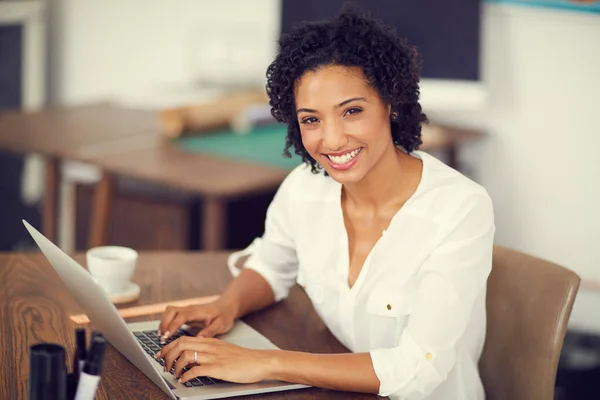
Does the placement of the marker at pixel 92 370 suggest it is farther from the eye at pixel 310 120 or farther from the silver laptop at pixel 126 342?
the eye at pixel 310 120

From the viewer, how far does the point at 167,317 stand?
1479 mm

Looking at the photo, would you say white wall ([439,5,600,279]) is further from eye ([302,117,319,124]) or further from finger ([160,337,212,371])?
finger ([160,337,212,371])

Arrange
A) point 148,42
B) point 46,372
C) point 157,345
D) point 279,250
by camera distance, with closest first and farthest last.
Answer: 1. point 46,372
2. point 157,345
3. point 279,250
4. point 148,42

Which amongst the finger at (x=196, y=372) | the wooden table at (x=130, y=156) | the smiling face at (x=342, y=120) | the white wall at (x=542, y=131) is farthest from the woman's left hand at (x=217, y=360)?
the white wall at (x=542, y=131)

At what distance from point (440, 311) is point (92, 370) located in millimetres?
Result: 550

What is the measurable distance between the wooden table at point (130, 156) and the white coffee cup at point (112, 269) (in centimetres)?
75

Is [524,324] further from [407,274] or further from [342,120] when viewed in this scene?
[342,120]

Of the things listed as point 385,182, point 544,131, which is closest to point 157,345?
point 385,182

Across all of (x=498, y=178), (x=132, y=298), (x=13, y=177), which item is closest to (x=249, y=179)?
(x=132, y=298)

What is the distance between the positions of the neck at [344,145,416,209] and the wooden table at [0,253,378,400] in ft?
0.78

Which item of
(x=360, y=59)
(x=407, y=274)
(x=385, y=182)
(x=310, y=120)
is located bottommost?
(x=407, y=274)

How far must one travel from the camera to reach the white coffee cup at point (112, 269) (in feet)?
5.24

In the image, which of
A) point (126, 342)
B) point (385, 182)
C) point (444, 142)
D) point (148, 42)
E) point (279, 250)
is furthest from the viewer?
point (148, 42)

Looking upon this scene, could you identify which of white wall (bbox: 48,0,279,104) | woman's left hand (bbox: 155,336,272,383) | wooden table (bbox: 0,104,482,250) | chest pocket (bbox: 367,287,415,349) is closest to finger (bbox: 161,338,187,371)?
woman's left hand (bbox: 155,336,272,383)
